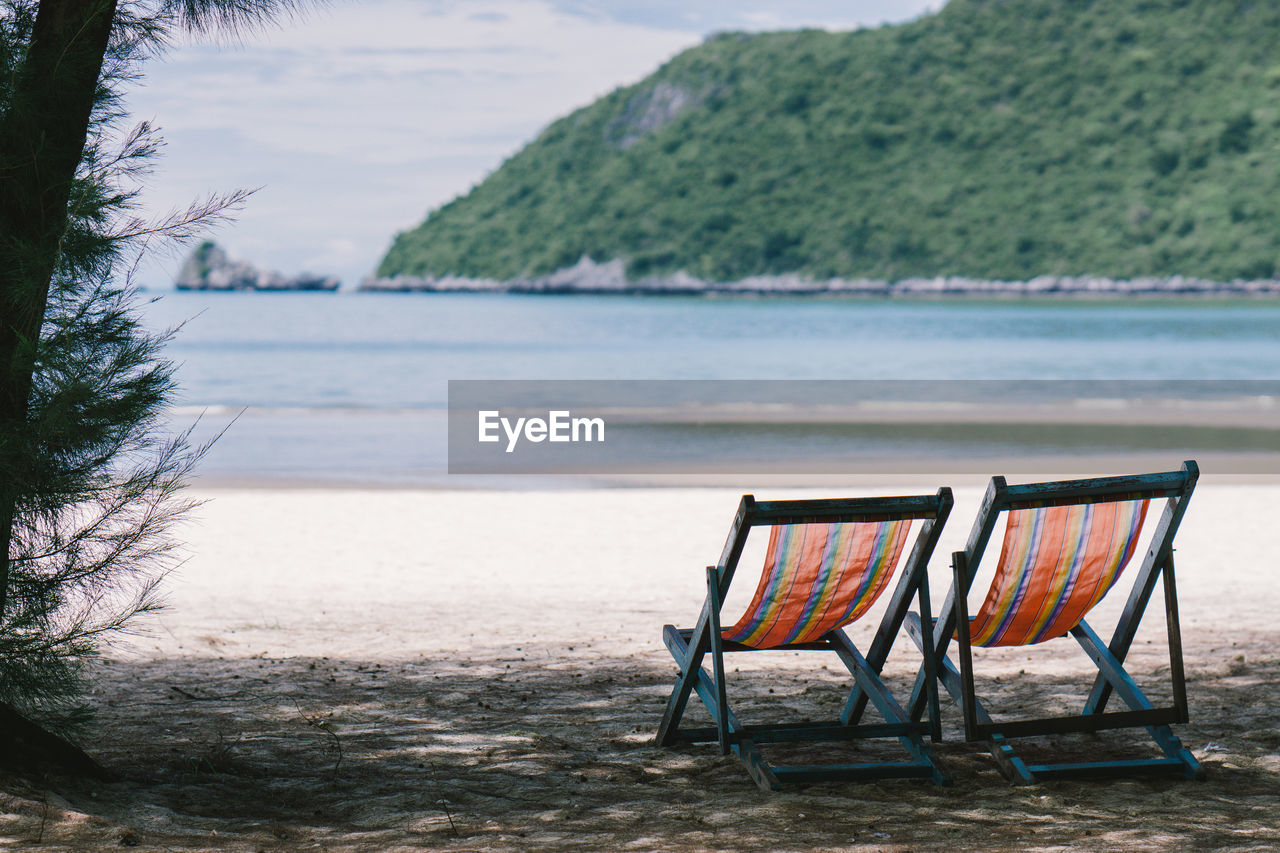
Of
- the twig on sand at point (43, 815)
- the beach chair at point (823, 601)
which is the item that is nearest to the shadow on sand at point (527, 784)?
the twig on sand at point (43, 815)

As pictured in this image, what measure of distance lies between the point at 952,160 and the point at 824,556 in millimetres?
97720

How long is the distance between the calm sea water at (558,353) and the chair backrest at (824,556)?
1.74 metres

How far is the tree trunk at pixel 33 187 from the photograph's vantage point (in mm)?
3062

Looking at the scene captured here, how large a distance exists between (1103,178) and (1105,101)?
885 cm

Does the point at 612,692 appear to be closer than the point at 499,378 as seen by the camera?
Yes

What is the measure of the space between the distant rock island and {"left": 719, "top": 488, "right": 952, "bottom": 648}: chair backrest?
4964 inches

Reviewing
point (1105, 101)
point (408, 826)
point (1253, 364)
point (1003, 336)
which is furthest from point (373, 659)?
point (1105, 101)

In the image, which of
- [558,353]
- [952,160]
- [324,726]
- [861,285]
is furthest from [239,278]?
[324,726]

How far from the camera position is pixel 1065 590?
348 centimetres

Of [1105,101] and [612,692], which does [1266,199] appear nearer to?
[1105,101]

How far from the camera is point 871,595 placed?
3.51 metres

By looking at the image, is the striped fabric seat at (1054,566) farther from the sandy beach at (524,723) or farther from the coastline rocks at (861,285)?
the coastline rocks at (861,285)

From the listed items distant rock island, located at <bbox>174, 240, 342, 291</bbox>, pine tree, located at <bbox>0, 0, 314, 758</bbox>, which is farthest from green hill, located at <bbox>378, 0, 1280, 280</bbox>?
pine tree, located at <bbox>0, 0, 314, 758</bbox>

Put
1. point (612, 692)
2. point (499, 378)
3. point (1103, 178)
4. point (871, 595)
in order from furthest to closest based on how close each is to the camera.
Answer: point (1103, 178) → point (499, 378) → point (612, 692) → point (871, 595)
